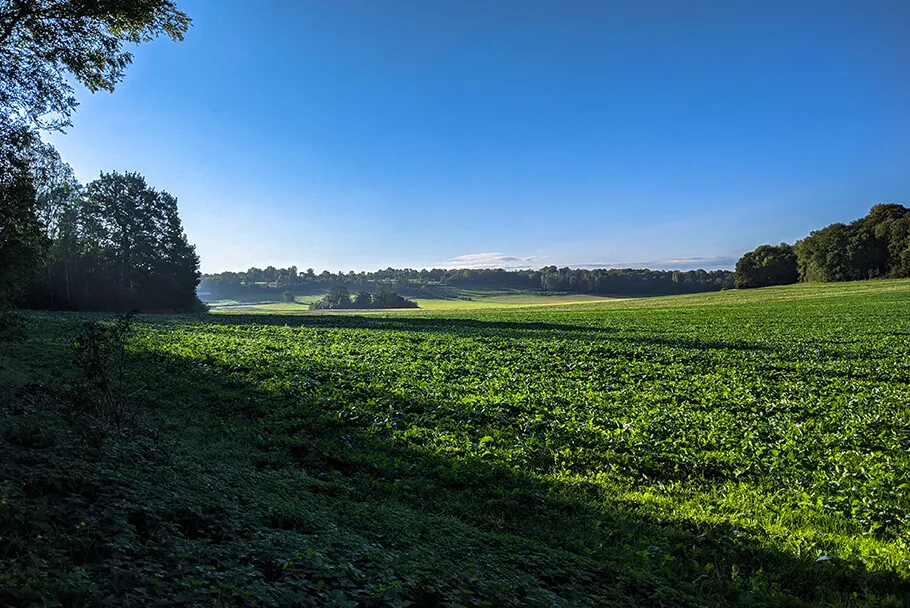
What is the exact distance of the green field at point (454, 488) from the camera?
389cm

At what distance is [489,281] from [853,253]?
108 m

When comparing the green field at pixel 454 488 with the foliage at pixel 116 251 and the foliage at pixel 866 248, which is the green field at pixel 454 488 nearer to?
the foliage at pixel 116 251

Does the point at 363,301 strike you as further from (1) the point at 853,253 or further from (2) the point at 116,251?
(1) the point at 853,253

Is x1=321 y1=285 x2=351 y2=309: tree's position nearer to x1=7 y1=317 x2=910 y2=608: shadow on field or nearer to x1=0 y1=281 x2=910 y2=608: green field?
x1=0 y1=281 x2=910 y2=608: green field

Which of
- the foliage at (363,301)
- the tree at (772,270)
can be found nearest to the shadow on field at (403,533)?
the foliage at (363,301)

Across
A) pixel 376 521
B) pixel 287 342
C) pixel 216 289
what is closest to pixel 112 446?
pixel 376 521

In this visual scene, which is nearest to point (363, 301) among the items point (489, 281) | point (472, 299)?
point (472, 299)

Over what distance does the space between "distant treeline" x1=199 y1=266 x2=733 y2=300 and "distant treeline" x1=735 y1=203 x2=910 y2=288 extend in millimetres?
24784

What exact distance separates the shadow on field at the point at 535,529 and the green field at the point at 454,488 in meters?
0.04

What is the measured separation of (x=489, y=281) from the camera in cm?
17662

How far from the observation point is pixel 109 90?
13.3 meters

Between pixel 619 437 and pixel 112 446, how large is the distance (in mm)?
→ 9747

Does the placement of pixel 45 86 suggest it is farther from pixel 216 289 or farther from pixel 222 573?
pixel 216 289

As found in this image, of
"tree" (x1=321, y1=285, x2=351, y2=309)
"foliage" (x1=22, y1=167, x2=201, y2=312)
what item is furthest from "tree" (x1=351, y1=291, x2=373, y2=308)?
"foliage" (x1=22, y1=167, x2=201, y2=312)
